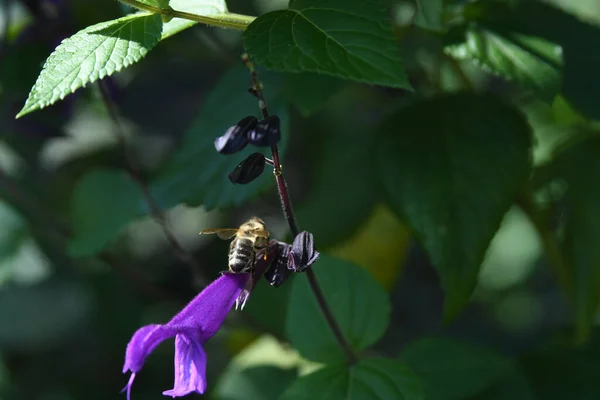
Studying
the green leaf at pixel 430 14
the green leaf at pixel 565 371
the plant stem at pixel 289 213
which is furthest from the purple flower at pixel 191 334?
the green leaf at pixel 565 371

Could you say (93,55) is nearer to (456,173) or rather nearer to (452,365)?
(456,173)

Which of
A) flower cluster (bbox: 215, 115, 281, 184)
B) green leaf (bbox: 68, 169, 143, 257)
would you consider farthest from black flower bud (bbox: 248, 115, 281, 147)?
green leaf (bbox: 68, 169, 143, 257)

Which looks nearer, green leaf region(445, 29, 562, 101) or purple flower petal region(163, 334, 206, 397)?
purple flower petal region(163, 334, 206, 397)

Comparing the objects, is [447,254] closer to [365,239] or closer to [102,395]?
[365,239]

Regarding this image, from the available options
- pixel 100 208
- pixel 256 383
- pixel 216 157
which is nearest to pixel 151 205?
pixel 100 208

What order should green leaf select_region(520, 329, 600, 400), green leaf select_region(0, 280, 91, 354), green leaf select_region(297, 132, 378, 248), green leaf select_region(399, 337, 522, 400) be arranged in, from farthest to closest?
1. green leaf select_region(0, 280, 91, 354)
2. green leaf select_region(297, 132, 378, 248)
3. green leaf select_region(520, 329, 600, 400)
4. green leaf select_region(399, 337, 522, 400)

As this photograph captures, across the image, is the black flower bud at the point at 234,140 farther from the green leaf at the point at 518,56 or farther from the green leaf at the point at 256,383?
the green leaf at the point at 256,383

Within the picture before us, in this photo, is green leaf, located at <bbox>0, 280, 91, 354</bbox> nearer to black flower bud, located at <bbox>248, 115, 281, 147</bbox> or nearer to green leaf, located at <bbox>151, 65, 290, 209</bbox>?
green leaf, located at <bbox>151, 65, 290, 209</bbox>
